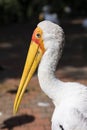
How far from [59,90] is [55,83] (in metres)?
0.09

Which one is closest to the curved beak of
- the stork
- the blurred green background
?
the stork

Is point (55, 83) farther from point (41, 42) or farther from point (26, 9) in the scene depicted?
point (26, 9)

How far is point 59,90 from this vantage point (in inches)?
203

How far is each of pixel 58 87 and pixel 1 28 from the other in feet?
54.4

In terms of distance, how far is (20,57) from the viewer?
46.5 ft

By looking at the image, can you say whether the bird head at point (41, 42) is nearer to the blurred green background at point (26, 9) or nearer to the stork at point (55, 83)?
the stork at point (55, 83)

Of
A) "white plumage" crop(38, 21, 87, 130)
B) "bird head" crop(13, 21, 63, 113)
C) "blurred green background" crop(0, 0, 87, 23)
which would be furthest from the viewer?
"blurred green background" crop(0, 0, 87, 23)

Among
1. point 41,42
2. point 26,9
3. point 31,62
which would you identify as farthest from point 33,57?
point 26,9

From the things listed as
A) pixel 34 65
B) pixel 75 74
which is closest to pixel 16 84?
pixel 75 74

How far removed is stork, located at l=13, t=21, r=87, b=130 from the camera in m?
4.94

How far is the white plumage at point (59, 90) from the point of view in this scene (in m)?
4.93

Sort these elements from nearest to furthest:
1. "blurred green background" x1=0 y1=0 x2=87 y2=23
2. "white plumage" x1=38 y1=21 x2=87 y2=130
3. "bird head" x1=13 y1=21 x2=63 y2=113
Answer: "white plumage" x1=38 y1=21 x2=87 y2=130, "bird head" x1=13 y1=21 x2=63 y2=113, "blurred green background" x1=0 y1=0 x2=87 y2=23

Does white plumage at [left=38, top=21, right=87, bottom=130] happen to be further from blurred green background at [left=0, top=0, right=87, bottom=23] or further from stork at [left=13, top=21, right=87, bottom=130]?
blurred green background at [left=0, top=0, right=87, bottom=23]

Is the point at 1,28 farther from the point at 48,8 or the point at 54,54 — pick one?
the point at 54,54
